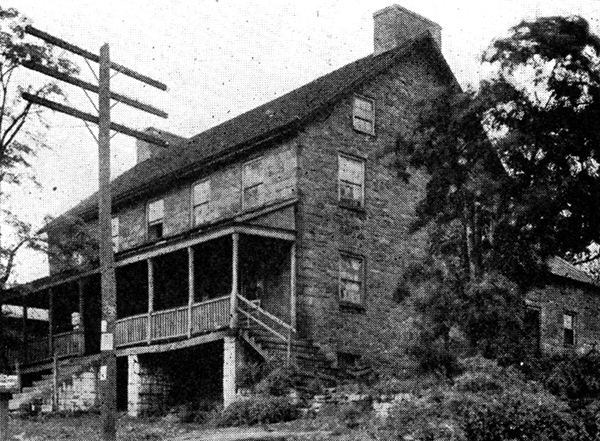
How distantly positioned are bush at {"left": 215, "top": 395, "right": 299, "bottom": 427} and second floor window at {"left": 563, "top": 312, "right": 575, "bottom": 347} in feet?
53.4

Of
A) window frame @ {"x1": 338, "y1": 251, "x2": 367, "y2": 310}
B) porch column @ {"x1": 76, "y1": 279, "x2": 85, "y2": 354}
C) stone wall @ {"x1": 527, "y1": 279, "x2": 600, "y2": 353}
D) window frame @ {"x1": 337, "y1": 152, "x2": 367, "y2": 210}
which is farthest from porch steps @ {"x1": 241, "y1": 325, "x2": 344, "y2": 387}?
stone wall @ {"x1": 527, "y1": 279, "x2": 600, "y2": 353}

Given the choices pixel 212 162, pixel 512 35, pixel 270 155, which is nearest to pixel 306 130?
pixel 270 155

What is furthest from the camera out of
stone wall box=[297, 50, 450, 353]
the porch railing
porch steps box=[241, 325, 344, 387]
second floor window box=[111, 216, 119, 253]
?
second floor window box=[111, 216, 119, 253]

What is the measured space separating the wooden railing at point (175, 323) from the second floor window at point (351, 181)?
499 centimetres

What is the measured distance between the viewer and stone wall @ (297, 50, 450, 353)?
24812mm

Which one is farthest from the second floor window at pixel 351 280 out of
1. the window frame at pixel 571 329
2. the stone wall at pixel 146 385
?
the window frame at pixel 571 329

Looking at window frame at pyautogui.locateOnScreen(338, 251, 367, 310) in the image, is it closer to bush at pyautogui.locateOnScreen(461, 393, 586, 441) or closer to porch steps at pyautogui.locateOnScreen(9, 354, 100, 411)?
porch steps at pyautogui.locateOnScreen(9, 354, 100, 411)

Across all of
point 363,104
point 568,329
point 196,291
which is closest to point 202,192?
point 196,291

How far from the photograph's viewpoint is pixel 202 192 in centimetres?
2898

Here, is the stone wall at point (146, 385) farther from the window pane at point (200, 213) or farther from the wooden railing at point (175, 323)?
the window pane at point (200, 213)

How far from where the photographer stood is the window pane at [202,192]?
28750 mm

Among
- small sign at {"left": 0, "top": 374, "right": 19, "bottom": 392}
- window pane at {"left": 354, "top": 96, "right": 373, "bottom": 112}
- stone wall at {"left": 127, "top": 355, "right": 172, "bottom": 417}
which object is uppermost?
window pane at {"left": 354, "top": 96, "right": 373, "bottom": 112}

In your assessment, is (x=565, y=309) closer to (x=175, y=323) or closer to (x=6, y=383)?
(x=175, y=323)

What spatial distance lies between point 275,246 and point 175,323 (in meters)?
3.36
